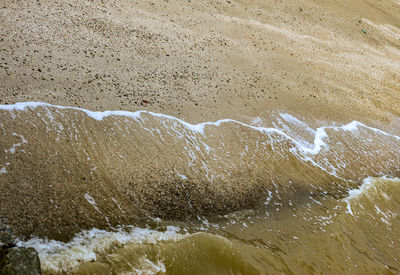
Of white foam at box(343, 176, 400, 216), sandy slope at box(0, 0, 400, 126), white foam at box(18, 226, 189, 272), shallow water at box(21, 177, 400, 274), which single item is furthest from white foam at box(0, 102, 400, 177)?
white foam at box(18, 226, 189, 272)

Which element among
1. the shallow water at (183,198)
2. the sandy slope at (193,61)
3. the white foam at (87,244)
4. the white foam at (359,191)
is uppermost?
the sandy slope at (193,61)

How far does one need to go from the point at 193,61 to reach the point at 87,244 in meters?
4.05

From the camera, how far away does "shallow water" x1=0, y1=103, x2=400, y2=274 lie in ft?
9.93

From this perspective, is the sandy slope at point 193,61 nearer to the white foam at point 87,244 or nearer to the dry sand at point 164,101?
the dry sand at point 164,101

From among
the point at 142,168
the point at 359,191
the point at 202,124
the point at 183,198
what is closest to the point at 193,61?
the point at 202,124

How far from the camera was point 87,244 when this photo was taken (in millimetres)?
2914

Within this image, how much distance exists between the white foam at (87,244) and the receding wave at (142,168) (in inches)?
3.7

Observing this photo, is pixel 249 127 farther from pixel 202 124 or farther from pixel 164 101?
pixel 164 101

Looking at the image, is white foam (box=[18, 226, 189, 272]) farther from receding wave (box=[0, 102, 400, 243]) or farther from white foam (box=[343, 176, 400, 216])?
white foam (box=[343, 176, 400, 216])

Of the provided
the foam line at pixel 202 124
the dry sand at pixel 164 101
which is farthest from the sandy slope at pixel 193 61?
the foam line at pixel 202 124

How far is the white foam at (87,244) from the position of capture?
8.80 feet

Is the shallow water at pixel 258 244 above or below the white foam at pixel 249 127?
below

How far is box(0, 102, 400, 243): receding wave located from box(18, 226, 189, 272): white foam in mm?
93

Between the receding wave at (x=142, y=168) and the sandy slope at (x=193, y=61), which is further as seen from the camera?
the sandy slope at (x=193, y=61)
